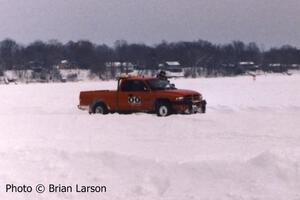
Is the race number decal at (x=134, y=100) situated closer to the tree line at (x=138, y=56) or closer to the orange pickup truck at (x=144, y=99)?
the orange pickup truck at (x=144, y=99)

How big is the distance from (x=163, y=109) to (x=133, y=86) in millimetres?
1727

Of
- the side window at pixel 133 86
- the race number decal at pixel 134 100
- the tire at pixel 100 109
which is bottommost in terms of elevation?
the tire at pixel 100 109

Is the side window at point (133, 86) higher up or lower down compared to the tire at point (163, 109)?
higher up

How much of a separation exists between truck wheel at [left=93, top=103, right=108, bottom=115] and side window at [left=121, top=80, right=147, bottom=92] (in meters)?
0.94

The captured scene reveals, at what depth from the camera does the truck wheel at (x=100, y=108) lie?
19.6 metres

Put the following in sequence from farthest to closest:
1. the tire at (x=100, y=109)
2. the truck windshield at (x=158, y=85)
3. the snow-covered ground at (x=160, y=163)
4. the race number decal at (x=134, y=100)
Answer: the tire at (x=100, y=109), the truck windshield at (x=158, y=85), the race number decal at (x=134, y=100), the snow-covered ground at (x=160, y=163)

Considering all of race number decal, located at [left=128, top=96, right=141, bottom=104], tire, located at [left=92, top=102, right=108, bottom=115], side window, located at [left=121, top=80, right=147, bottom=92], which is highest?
side window, located at [left=121, top=80, right=147, bottom=92]

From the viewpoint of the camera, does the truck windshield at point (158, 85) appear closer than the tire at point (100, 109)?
Yes

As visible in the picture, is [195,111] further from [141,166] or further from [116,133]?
[141,166]

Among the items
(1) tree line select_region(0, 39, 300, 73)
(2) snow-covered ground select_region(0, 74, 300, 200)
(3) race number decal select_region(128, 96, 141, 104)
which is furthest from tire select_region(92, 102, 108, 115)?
(1) tree line select_region(0, 39, 300, 73)

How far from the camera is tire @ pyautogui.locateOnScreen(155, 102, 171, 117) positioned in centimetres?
1823

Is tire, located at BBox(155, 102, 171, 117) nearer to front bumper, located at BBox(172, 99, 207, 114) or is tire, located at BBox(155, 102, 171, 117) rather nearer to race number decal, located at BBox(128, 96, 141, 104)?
front bumper, located at BBox(172, 99, 207, 114)

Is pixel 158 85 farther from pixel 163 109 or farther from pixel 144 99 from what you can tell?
pixel 163 109

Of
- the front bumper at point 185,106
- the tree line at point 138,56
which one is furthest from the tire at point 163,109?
the tree line at point 138,56
